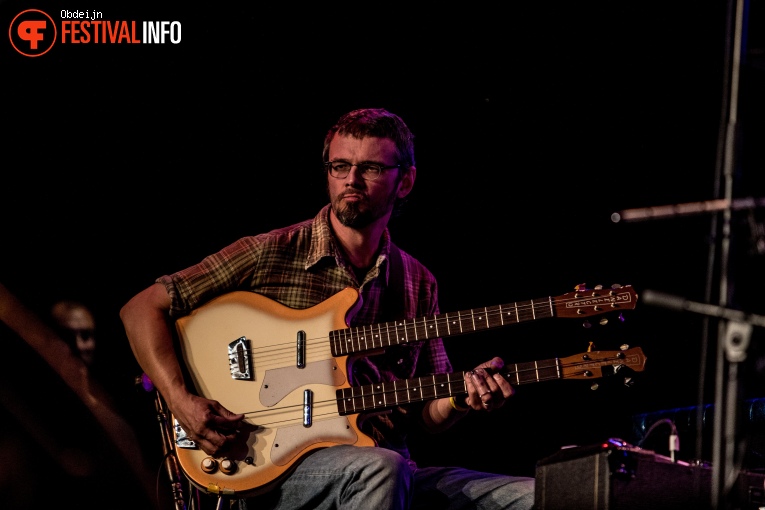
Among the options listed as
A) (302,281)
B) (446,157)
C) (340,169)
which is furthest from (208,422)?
(446,157)

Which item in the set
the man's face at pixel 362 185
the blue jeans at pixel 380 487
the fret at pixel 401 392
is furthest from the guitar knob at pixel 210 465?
the man's face at pixel 362 185

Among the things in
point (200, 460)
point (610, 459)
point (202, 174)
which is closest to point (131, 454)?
point (200, 460)

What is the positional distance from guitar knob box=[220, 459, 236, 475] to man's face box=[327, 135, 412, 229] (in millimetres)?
1046

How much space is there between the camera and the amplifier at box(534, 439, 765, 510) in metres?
2.24

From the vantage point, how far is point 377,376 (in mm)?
3223

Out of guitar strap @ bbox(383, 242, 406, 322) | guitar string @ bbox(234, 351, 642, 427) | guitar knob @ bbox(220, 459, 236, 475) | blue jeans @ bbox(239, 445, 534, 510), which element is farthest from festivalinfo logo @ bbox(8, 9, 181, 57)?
blue jeans @ bbox(239, 445, 534, 510)

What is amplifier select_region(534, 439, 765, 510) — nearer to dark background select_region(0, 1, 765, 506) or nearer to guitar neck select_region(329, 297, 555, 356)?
guitar neck select_region(329, 297, 555, 356)

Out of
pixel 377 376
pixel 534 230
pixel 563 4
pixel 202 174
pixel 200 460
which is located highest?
pixel 563 4

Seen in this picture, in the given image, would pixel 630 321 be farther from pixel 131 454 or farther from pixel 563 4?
pixel 131 454

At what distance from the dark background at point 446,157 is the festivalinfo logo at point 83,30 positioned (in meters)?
0.05

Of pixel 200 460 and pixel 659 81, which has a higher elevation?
pixel 659 81

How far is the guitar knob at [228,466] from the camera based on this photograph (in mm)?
2900

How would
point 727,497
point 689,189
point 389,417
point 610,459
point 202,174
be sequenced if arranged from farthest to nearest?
1. point 202,174
2. point 689,189
3. point 389,417
4. point 610,459
5. point 727,497

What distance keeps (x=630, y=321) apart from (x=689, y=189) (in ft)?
2.10
